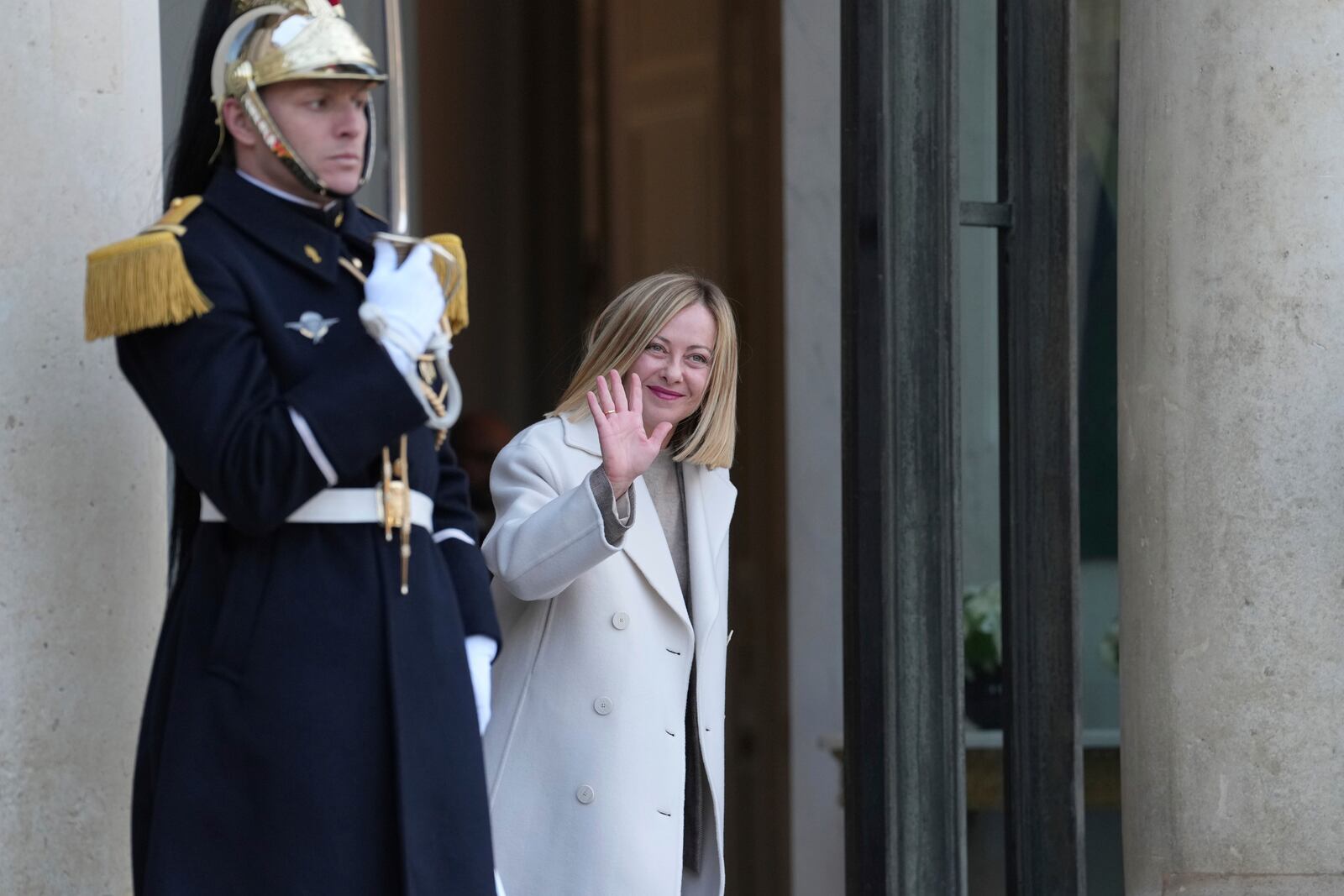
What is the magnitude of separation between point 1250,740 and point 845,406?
3.46 feet

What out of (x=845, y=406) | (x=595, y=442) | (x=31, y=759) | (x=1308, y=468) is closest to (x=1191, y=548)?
(x=1308, y=468)

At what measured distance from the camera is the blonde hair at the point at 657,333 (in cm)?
363

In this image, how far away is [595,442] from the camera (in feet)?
12.0

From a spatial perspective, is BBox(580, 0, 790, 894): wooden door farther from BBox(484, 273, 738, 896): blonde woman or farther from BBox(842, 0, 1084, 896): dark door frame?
BBox(484, 273, 738, 896): blonde woman

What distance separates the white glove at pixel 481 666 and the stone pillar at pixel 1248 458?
6.29 ft

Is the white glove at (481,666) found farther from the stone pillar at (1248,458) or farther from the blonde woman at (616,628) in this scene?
the stone pillar at (1248,458)

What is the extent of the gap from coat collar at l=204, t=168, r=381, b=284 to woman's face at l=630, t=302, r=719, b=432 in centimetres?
108

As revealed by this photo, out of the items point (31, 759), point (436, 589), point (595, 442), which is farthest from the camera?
point (595, 442)

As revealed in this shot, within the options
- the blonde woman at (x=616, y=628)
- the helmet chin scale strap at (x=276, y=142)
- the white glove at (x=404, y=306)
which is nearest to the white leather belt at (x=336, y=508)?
the white glove at (x=404, y=306)

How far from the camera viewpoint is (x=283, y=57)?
2.44 meters

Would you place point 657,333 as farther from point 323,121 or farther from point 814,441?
point 814,441

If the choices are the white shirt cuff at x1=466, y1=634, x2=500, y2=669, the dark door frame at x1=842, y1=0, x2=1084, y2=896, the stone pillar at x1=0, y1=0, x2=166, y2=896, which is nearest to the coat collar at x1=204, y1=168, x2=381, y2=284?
the stone pillar at x1=0, y1=0, x2=166, y2=896

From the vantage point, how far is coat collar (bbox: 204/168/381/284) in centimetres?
250

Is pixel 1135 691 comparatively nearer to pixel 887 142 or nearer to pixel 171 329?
pixel 887 142
